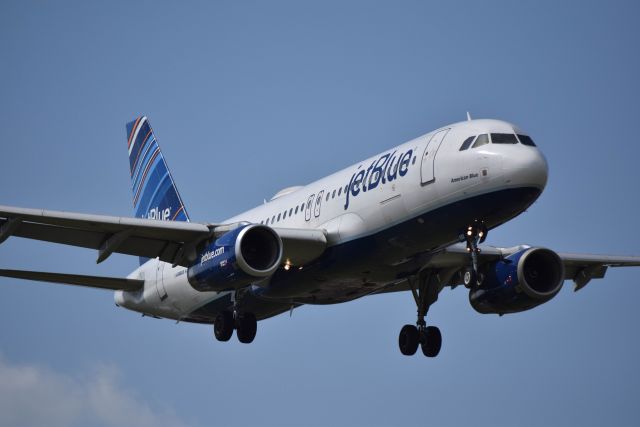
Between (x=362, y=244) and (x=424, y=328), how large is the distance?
5.91 metres

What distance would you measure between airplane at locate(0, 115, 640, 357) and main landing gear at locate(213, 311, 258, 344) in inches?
1.2

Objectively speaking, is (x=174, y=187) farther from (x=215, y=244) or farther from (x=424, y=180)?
(x=424, y=180)

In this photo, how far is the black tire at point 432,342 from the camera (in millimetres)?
40188

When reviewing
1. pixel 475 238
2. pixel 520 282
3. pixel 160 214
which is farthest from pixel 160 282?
pixel 475 238

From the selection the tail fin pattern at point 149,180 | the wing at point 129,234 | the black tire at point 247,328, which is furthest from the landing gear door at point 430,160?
the tail fin pattern at point 149,180

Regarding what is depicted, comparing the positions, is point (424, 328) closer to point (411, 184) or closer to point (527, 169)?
point (411, 184)

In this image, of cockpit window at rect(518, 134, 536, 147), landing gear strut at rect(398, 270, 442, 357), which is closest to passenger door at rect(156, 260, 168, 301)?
landing gear strut at rect(398, 270, 442, 357)

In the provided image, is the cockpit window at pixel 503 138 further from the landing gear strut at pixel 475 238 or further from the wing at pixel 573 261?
the wing at pixel 573 261

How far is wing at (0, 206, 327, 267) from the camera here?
35.5 m

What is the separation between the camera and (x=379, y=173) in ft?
117

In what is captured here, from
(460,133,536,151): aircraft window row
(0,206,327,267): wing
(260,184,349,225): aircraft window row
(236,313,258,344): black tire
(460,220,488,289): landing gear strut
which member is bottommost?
(236,313,258,344): black tire

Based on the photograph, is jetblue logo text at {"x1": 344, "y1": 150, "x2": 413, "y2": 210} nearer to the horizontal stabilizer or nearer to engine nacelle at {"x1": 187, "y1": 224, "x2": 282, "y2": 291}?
engine nacelle at {"x1": 187, "y1": 224, "x2": 282, "y2": 291}

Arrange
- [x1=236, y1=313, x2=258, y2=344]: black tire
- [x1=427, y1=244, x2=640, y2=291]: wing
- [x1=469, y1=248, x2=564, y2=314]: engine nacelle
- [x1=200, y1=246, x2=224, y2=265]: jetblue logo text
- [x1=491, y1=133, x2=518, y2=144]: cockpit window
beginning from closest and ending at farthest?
[x1=491, y1=133, x2=518, y2=144]: cockpit window, [x1=200, y1=246, x2=224, y2=265]: jetblue logo text, [x1=427, y1=244, x2=640, y2=291]: wing, [x1=469, y1=248, x2=564, y2=314]: engine nacelle, [x1=236, y1=313, x2=258, y2=344]: black tire

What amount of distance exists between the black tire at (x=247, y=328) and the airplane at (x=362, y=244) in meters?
0.03
